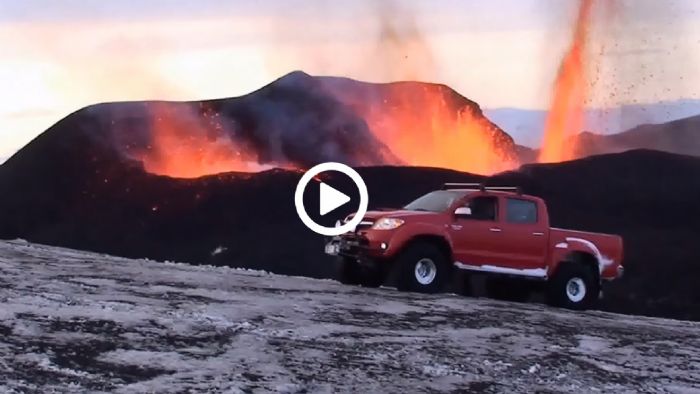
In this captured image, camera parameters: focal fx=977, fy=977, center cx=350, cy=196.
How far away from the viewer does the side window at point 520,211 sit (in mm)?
15969

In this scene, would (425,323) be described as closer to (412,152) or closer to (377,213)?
(377,213)

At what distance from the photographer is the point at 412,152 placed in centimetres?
4444

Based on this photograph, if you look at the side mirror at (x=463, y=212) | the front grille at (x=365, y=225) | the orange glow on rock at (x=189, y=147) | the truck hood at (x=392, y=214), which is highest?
the orange glow on rock at (x=189, y=147)

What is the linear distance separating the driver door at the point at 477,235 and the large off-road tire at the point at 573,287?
1195 millimetres

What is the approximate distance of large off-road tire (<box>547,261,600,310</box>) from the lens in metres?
16.1

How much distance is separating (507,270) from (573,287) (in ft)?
4.56

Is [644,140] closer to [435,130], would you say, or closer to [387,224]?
[435,130]

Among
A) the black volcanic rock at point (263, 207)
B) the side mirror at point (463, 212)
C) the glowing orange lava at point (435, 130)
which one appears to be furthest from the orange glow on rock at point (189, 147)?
the side mirror at point (463, 212)

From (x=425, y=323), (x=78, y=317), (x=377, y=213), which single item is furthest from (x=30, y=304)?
(x=377, y=213)

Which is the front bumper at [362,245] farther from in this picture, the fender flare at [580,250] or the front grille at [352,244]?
the fender flare at [580,250]

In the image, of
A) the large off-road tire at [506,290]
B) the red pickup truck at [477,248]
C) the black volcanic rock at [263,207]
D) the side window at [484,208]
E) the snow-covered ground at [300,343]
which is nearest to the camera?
the snow-covered ground at [300,343]

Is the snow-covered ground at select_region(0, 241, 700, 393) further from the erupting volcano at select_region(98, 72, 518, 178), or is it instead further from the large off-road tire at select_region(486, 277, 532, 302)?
the erupting volcano at select_region(98, 72, 518, 178)

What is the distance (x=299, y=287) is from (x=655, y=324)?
5475 mm

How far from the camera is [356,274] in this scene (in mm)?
16422
